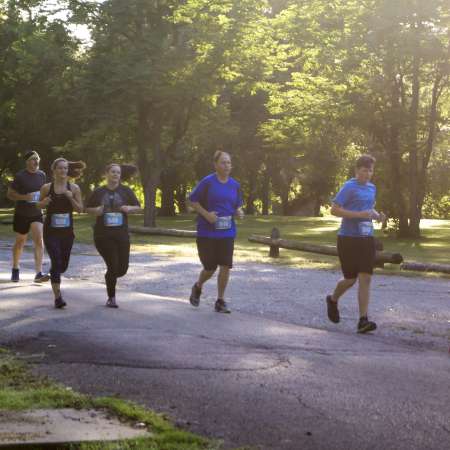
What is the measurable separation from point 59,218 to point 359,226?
11.6ft

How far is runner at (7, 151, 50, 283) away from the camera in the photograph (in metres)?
13.6

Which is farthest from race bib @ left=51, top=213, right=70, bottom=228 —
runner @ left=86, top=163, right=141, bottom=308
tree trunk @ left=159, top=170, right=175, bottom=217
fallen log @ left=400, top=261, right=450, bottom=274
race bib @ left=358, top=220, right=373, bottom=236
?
tree trunk @ left=159, top=170, right=175, bottom=217

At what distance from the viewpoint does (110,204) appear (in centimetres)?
1081

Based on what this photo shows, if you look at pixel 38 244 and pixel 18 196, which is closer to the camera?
pixel 18 196

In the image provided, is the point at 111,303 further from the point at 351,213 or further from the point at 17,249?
the point at 17,249

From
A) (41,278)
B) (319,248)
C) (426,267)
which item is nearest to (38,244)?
(41,278)

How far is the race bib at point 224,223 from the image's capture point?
10.8 meters

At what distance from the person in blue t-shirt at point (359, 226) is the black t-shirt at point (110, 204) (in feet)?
8.20

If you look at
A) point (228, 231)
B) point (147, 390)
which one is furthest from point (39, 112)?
point (147, 390)

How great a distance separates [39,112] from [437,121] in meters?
21.5

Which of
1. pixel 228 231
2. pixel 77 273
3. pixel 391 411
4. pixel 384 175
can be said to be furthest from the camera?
pixel 384 175

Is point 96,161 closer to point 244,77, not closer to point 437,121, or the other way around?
point 244,77

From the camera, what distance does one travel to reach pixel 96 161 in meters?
52.4

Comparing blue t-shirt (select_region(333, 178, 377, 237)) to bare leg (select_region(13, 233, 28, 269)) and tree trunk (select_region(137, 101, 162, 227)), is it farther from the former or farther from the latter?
tree trunk (select_region(137, 101, 162, 227))
